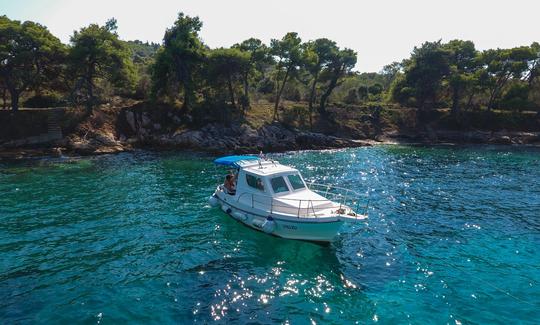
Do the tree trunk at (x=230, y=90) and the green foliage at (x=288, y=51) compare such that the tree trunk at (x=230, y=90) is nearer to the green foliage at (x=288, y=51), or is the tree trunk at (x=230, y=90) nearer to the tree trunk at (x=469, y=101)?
the green foliage at (x=288, y=51)

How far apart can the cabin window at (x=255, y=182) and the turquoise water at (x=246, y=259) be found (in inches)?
110

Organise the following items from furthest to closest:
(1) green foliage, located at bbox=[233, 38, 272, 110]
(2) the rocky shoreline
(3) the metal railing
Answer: (1) green foliage, located at bbox=[233, 38, 272, 110] → (2) the rocky shoreline → (3) the metal railing

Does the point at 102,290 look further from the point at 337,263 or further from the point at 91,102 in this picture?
the point at 91,102

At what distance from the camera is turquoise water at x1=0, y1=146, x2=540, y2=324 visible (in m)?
13.8

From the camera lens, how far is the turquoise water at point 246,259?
45.1 feet

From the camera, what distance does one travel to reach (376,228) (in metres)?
22.6

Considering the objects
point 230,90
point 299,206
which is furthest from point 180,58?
point 299,206

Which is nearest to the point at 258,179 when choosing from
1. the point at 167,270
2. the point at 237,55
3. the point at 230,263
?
the point at 230,263

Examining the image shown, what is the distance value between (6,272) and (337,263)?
15.2 m

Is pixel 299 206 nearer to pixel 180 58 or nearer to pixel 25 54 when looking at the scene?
pixel 180 58

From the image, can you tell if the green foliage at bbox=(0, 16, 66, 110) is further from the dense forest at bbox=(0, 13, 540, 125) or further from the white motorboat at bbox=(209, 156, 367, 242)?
the white motorboat at bbox=(209, 156, 367, 242)

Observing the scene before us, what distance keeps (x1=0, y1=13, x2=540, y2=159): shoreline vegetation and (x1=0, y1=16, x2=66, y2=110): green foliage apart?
0.14 meters

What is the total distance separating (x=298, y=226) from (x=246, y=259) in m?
3.21

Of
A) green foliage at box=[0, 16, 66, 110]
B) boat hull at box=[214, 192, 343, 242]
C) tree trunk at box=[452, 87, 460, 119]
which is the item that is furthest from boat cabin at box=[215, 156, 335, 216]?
tree trunk at box=[452, 87, 460, 119]
